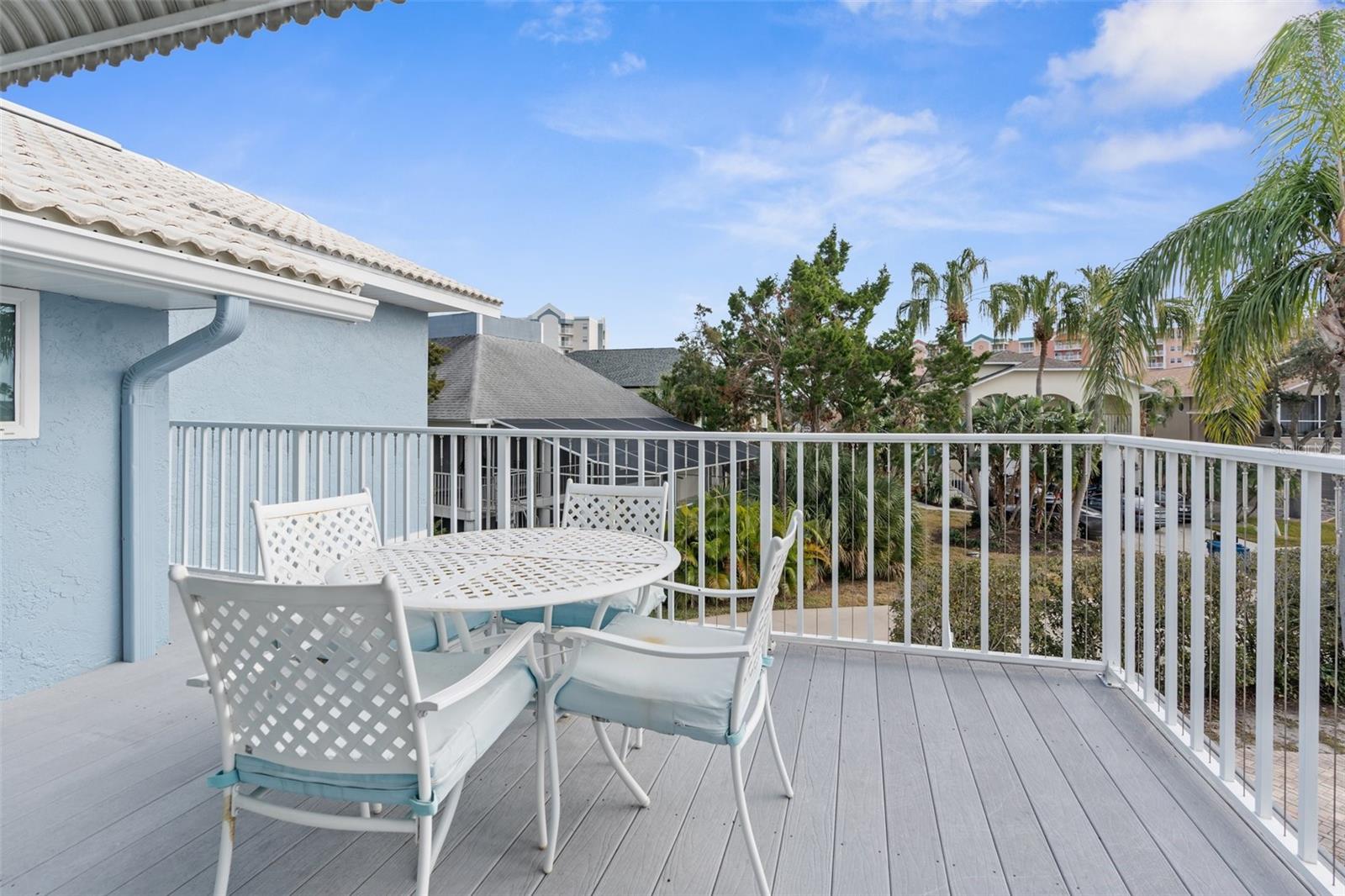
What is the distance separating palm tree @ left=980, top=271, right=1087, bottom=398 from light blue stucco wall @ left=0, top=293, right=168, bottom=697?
23757 millimetres

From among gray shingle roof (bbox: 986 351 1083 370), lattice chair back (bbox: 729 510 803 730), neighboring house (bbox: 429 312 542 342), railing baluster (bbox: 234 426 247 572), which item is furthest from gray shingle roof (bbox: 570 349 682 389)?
lattice chair back (bbox: 729 510 803 730)

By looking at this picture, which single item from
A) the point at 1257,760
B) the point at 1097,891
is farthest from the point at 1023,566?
the point at 1097,891

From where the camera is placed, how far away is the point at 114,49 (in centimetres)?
295

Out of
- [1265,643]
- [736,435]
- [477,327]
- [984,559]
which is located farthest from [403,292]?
[477,327]

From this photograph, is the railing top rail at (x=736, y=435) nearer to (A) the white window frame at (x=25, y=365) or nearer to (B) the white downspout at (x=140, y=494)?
(B) the white downspout at (x=140, y=494)

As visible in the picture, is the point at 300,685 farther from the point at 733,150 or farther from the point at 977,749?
the point at 733,150

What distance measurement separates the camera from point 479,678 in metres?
1.64

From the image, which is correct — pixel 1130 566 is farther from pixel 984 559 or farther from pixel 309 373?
pixel 309 373

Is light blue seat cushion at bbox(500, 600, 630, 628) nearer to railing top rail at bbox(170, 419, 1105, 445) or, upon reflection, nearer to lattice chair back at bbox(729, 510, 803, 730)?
lattice chair back at bbox(729, 510, 803, 730)

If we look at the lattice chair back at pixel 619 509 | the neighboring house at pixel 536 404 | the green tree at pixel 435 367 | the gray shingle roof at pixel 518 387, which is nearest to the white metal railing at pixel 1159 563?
the lattice chair back at pixel 619 509

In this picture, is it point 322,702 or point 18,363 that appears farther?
point 18,363

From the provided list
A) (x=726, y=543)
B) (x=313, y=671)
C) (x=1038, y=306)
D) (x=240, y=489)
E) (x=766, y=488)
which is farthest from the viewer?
(x=1038, y=306)

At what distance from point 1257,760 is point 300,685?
2.53 meters

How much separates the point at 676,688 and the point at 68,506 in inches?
117
